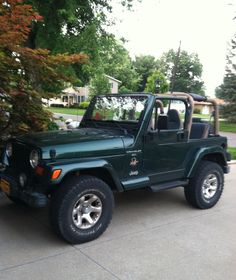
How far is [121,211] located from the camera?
5113mm

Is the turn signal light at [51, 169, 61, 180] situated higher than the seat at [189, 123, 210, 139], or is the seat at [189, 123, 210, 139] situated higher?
the seat at [189, 123, 210, 139]

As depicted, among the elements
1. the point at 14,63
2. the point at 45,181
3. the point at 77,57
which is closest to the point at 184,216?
the point at 45,181

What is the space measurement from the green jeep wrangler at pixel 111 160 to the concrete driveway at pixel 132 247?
0.28m

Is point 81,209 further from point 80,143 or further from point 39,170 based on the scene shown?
point 80,143

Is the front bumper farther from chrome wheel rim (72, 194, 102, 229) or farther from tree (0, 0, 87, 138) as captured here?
tree (0, 0, 87, 138)

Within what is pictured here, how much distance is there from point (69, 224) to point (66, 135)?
122cm

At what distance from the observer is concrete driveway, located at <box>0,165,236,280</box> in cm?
332

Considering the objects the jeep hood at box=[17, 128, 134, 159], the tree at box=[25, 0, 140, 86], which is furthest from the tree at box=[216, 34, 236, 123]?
the jeep hood at box=[17, 128, 134, 159]

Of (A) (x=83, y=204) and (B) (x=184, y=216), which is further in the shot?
(B) (x=184, y=216)

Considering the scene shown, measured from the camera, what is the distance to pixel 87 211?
13.1ft

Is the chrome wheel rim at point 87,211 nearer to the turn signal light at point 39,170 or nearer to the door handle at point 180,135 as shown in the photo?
the turn signal light at point 39,170

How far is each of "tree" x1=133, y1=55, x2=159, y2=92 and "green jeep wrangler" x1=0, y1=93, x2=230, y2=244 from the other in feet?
213

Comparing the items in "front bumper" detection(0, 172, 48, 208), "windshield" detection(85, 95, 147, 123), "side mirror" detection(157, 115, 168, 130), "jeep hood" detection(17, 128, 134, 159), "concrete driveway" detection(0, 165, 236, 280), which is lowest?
"concrete driveway" detection(0, 165, 236, 280)

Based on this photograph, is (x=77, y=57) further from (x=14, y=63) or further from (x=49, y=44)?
(x=49, y=44)
